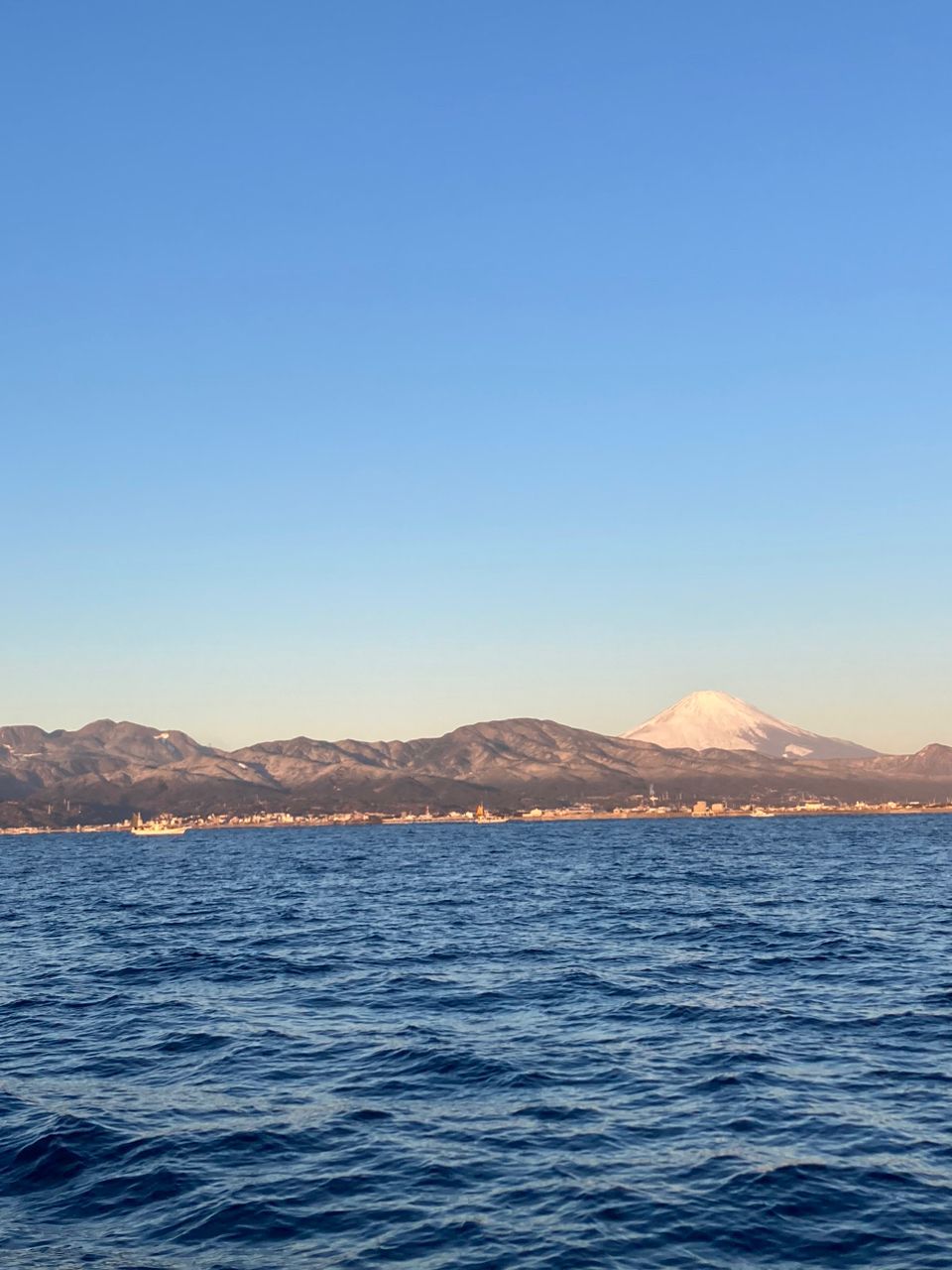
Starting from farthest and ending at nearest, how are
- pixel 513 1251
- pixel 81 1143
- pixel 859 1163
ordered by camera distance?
1. pixel 81 1143
2. pixel 859 1163
3. pixel 513 1251

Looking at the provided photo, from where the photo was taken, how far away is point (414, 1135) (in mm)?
27125

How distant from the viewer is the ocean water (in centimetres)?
2089

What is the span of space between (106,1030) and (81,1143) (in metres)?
14.9

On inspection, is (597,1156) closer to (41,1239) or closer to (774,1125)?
(774,1125)

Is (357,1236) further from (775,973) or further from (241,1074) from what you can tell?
(775,973)

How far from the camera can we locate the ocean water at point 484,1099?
20891 millimetres

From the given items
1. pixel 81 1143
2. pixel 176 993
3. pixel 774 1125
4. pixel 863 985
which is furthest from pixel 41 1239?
pixel 863 985

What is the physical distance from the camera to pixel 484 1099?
98.1 feet

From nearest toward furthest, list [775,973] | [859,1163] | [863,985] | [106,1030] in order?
[859,1163], [106,1030], [863,985], [775,973]

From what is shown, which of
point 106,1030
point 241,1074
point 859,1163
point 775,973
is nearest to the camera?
point 859,1163

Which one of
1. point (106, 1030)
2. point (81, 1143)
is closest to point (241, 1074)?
point (81, 1143)

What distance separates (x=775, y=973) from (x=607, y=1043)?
17.0 metres

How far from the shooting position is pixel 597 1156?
25094mm

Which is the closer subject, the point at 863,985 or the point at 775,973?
the point at 863,985
